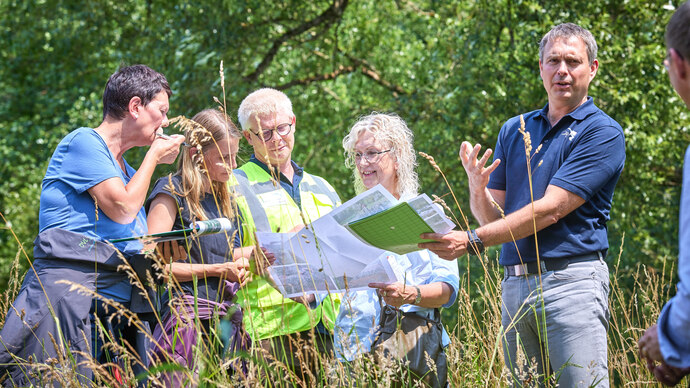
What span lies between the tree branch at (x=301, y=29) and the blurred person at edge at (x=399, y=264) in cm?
705

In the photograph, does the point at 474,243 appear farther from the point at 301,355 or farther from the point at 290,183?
the point at 290,183

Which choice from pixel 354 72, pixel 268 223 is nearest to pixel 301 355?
pixel 268 223

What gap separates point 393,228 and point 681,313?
1007 millimetres

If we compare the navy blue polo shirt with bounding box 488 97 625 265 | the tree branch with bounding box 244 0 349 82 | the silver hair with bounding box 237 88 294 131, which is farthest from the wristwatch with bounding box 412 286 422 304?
the tree branch with bounding box 244 0 349 82

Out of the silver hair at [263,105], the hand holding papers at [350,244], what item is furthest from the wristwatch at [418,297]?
the silver hair at [263,105]

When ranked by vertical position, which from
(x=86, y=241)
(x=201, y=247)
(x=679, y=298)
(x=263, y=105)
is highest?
(x=263, y=105)

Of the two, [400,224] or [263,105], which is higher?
[263,105]

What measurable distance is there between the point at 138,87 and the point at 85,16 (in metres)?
9.00

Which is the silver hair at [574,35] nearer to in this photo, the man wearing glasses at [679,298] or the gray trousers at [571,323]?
the gray trousers at [571,323]

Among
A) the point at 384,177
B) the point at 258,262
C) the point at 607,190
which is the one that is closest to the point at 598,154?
the point at 607,190

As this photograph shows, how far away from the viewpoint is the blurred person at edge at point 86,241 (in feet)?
9.07

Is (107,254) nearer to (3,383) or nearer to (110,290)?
(110,290)

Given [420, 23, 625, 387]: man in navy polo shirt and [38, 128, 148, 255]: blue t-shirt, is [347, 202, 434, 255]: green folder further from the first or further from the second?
[38, 128, 148, 255]: blue t-shirt

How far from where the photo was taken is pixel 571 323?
2924mm
